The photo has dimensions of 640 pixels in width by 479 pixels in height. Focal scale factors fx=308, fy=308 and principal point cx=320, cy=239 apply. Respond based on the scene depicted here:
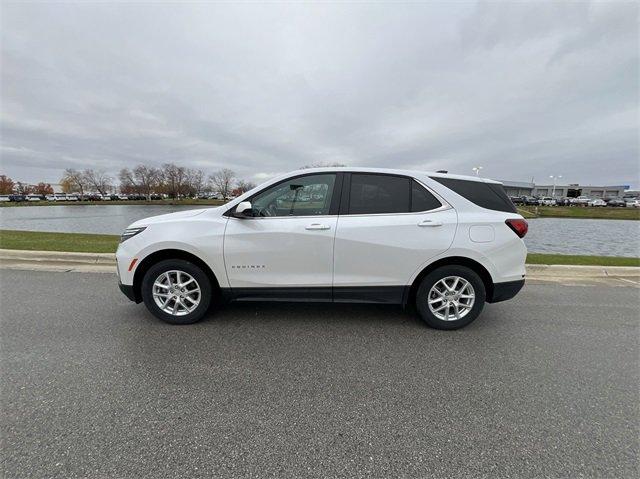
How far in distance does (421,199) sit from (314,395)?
2.38 m

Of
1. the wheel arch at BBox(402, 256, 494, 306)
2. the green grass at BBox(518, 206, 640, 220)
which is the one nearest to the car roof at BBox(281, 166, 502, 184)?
the wheel arch at BBox(402, 256, 494, 306)

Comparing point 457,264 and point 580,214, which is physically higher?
point 580,214

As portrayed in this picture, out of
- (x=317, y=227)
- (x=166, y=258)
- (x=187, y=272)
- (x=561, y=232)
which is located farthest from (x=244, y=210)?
(x=561, y=232)

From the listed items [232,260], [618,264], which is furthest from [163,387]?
[618,264]

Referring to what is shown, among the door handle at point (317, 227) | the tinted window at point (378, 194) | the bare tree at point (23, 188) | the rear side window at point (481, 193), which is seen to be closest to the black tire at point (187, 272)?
the door handle at point (317, 227)

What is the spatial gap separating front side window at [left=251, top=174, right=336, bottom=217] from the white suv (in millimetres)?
12

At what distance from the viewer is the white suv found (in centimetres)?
344

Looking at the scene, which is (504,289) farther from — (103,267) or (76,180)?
(76,180)

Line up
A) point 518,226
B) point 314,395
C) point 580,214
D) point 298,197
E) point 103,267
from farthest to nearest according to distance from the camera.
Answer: point 580,214 → point 103,267 → point 298,197 → point 518,226 → point 314,395

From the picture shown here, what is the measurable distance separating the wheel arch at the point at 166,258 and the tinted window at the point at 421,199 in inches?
97.0

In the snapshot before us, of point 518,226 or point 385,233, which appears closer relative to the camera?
point 385,233

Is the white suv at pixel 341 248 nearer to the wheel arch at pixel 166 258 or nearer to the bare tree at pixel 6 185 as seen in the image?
the wheel arch at pixel 166 258

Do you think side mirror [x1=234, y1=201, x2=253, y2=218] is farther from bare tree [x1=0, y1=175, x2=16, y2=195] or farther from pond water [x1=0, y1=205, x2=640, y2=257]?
bare tree [x1=0, y1=175, x2=16, y2=195]

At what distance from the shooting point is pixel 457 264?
3.59m
